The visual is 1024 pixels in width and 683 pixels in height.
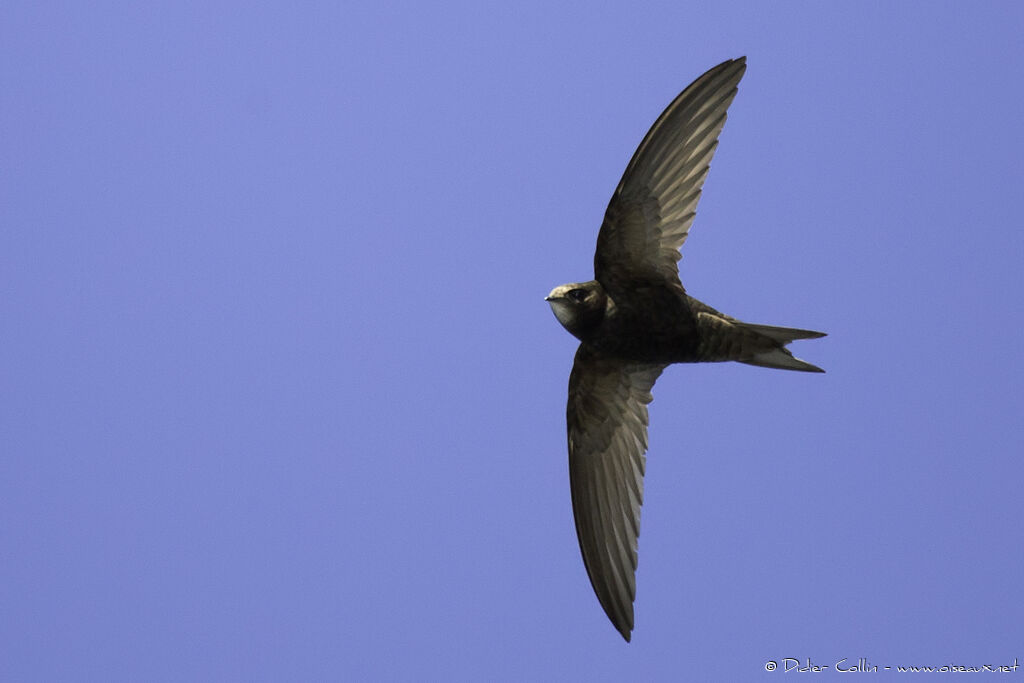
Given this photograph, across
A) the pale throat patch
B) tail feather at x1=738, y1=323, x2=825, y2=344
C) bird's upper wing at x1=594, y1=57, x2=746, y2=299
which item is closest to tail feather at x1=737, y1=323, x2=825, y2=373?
tail feather at x1=738, y1=323, x2=825, y2=344

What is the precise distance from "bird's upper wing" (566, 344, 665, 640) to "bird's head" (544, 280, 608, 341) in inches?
7.6

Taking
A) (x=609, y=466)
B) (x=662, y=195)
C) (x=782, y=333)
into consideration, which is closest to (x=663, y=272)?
(x=662, y=195)

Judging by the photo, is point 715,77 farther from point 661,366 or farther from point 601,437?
point 601,437

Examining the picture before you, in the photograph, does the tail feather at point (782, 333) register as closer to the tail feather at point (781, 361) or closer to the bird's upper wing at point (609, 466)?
the tail feather at point (781, 361)

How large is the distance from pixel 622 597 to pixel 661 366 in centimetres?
68

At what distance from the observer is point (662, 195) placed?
11.2 ft

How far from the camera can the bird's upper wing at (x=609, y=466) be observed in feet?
11.9

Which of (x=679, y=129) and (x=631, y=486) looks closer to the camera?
(x=679, y=129)

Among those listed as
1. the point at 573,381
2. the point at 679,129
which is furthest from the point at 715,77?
the point at 573,381

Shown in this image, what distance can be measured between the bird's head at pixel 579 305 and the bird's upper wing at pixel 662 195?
0.05m

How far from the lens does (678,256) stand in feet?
11.3

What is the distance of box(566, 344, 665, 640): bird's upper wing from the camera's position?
3617 mm

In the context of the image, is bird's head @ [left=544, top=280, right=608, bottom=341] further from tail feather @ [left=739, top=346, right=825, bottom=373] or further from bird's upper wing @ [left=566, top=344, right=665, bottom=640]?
tail feather @ [left=739, top=346, right=825, bottom=373]

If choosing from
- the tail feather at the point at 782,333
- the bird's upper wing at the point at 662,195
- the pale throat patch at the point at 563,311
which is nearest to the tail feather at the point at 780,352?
the tail feather at the point at 782,333
